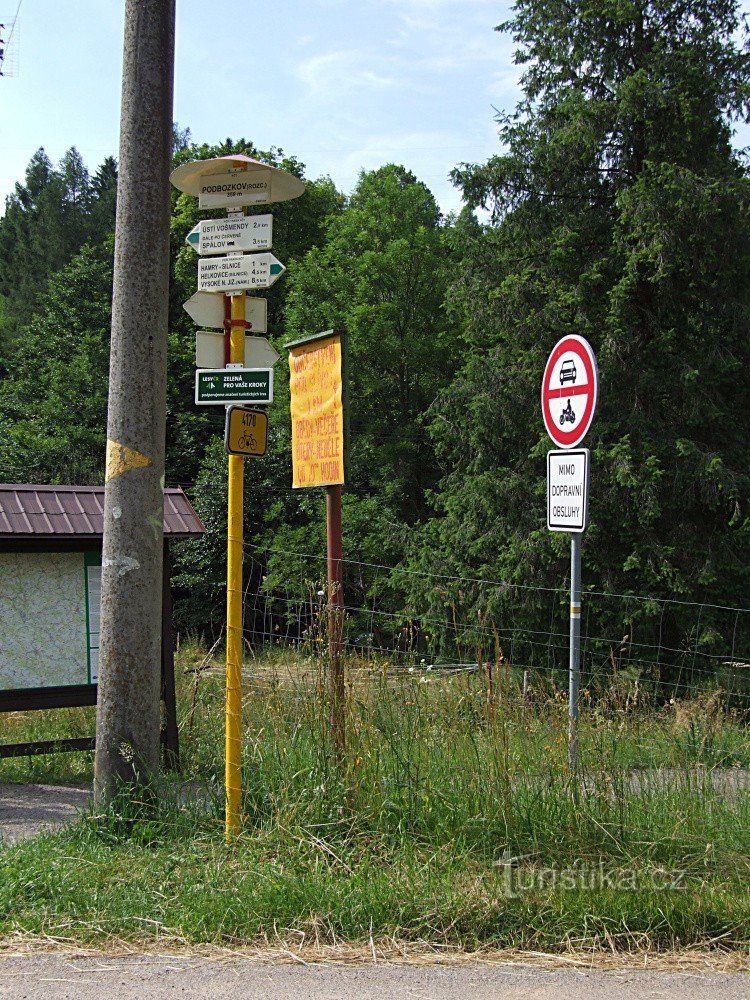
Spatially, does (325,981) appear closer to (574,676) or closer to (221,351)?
(574,676)

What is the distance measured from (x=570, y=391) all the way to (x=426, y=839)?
8.40 ft

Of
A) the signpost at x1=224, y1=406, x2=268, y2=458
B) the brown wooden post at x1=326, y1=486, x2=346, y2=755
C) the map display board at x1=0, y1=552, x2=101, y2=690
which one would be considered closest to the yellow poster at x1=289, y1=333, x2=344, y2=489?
the signpost at x1=224, y1=406, x2=268, y2=458

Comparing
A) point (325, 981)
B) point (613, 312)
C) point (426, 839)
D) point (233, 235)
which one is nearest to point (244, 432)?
point (233, 235)

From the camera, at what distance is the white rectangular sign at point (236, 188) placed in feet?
17.9

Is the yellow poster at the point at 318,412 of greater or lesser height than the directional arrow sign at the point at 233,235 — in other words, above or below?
below

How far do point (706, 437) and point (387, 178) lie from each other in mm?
13304

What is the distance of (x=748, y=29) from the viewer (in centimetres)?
1722

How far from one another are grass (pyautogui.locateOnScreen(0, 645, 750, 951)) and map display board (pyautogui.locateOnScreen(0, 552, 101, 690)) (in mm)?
1803

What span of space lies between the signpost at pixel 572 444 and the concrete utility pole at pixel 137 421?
226cm

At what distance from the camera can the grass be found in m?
4.22

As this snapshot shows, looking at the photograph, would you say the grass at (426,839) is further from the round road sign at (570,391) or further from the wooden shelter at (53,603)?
the wooden shelter at (53,603)

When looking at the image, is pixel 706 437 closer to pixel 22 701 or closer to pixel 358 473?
pixel 358 473

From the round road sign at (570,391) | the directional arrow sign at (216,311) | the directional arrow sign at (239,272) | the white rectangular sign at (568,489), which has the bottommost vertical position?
the white rectangular sign at (568,489)

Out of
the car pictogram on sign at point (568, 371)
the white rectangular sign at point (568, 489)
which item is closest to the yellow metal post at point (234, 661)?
the white rectangular sign at point (568, 489)
